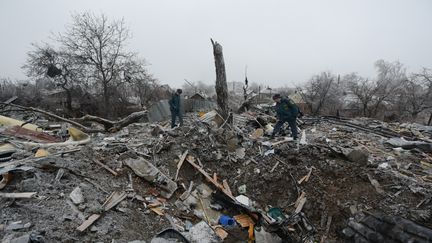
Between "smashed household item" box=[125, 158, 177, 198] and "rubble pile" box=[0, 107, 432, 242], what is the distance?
0.8 inches

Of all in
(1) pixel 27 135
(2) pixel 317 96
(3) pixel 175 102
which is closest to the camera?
(1) pixel 27 135

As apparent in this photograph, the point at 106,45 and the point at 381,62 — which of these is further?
the point at 381,62

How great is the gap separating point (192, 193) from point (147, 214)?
3.63 feet

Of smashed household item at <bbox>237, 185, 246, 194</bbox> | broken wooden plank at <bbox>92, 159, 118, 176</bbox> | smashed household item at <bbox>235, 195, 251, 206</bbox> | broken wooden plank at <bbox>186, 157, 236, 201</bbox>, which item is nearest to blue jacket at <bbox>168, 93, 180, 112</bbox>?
broken wooden plank at <bbox>186, 157, 236, 201</bbox>

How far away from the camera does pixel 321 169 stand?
5.26m

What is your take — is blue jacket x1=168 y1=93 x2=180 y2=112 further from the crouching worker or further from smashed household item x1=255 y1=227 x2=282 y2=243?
smashed household item x1=255 y1=227 x2=282 y2=243

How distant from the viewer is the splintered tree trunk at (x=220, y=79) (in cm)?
766

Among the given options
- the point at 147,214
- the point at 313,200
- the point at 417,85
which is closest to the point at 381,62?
the point at 417,85

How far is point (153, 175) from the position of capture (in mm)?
4938

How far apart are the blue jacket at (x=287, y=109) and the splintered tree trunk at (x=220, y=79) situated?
1787mm

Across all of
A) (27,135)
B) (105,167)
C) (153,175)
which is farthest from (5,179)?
(27,135)

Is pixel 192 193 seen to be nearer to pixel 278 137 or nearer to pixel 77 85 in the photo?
pixel 278 137

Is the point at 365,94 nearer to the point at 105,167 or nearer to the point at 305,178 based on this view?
the point at 305,178

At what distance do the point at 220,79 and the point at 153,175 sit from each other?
411 cm
